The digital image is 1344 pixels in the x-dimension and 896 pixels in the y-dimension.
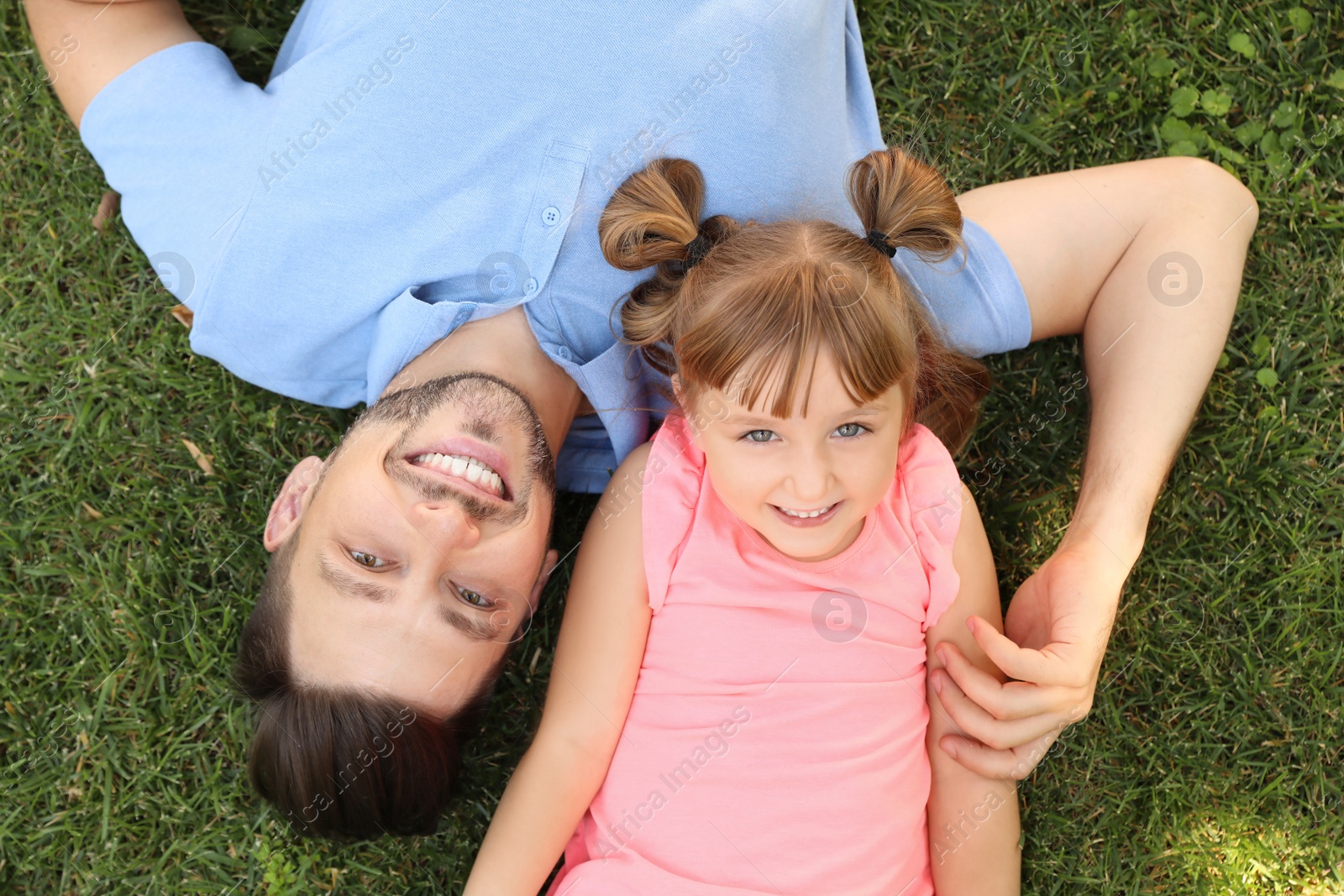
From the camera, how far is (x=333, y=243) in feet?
8.61

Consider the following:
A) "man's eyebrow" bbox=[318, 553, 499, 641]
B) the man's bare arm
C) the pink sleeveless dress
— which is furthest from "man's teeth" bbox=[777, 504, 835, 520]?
the man's bare arm

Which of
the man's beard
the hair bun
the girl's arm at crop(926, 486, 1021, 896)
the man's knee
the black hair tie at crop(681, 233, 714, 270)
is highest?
the hair bun

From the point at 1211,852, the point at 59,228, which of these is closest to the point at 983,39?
the point at 1211,852

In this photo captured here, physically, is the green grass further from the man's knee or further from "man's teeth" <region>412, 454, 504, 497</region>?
"man's teeth" <region>412, 454, 504, 497</region>

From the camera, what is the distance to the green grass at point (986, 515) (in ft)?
9.98

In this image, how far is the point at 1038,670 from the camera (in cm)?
250

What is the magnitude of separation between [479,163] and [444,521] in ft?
3.10

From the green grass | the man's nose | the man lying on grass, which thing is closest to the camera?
the man's nose

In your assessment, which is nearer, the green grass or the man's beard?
the man's beard

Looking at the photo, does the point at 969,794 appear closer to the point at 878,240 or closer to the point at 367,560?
the point at 878,240

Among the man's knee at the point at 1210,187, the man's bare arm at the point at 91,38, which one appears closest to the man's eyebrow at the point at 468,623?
the man's bare arm at the point at 91,38

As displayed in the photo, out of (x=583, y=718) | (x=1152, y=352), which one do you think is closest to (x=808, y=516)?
(x=583, y=718)

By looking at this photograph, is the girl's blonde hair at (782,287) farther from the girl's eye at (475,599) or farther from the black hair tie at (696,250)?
the girl's eye at (475,599)

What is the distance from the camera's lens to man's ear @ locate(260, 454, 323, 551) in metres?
2.68
